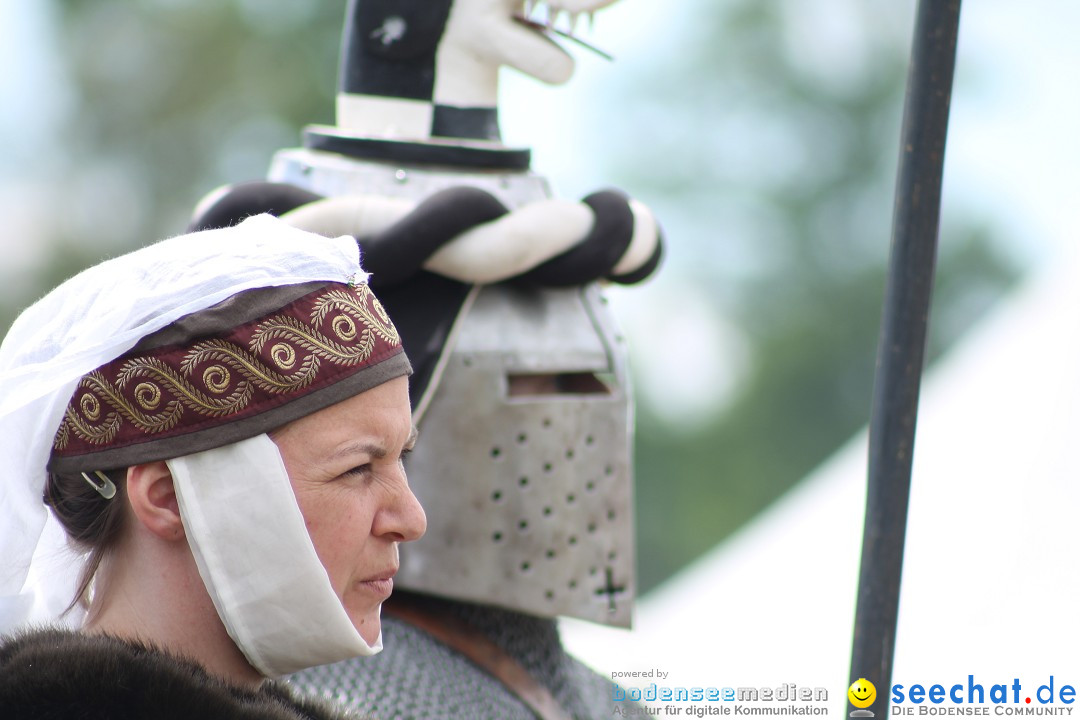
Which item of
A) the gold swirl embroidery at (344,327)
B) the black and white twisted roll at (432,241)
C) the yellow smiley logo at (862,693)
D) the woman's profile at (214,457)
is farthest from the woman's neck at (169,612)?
the black and white twisted roll at (432,241)

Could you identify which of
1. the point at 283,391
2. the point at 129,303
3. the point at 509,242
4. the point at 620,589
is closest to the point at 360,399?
the point at 283,391

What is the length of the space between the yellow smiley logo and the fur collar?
1.89ft

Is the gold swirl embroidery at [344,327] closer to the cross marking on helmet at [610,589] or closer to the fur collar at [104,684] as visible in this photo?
the fur collar at [104,684]

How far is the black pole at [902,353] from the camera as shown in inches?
56.6

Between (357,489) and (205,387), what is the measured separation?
0.17 meters

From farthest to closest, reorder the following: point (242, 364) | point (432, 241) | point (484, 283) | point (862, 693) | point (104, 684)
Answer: point (484, 283) → point (432, 241) → point (862, 693) → point (242, 364) → point (104, 684)

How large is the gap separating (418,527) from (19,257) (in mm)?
8670

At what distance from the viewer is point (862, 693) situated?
4.71 ft

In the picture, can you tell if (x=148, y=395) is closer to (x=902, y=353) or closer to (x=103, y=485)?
(x=103, y=485)

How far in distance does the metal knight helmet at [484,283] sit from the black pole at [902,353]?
0.81 m

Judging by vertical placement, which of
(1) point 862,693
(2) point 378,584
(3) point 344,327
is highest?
(3) point 344,327

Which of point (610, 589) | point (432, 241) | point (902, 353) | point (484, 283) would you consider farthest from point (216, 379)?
point (610, 589)


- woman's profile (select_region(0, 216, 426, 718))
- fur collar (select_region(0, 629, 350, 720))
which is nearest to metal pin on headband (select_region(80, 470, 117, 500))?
woman's profile (select_region(0, 216, 426, 718))

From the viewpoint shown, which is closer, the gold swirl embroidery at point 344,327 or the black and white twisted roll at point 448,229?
→ the gold swirl embroidery at point 344,327
